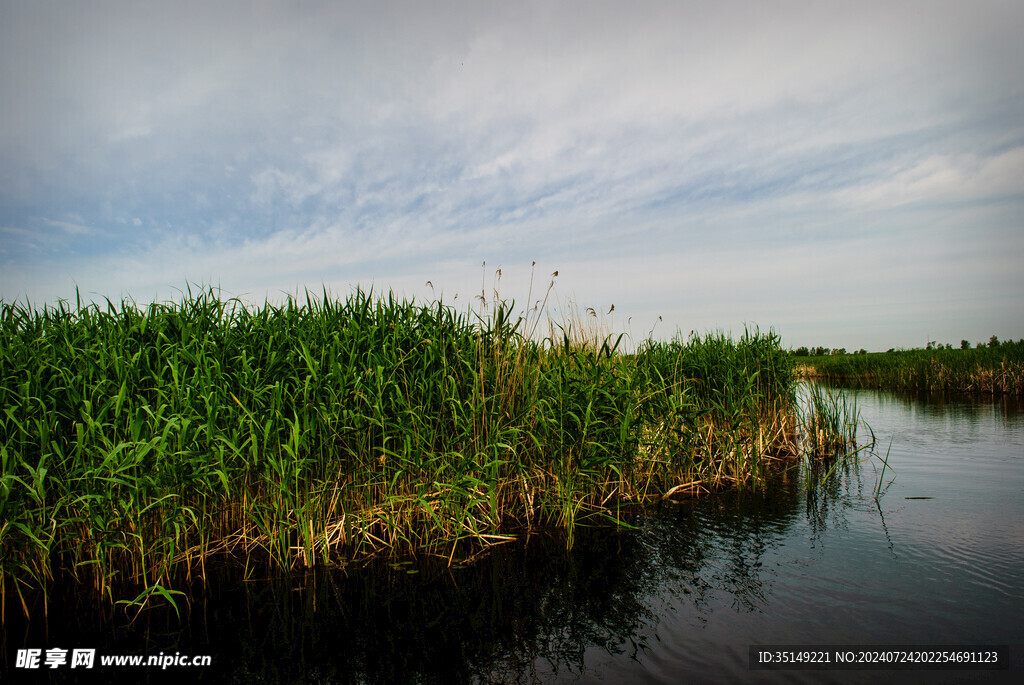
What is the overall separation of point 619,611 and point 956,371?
2507 centimetres

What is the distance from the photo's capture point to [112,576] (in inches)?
185

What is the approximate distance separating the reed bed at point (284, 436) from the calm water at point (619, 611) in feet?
1.48

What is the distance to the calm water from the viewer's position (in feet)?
12.2

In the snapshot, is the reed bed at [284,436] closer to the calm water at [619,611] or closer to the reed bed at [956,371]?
the calm water at [619,611]

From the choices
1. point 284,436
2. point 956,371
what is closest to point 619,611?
point 284,436

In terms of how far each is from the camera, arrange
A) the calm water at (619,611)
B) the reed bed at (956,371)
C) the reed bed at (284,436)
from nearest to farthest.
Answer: the calm water at (619,611) → the reed bed at (284,436) → the reed bed at (956,371)

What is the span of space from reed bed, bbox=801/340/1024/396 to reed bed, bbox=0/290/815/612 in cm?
1542

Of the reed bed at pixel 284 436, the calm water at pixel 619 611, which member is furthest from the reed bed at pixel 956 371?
the reed bed at pixel 284 436

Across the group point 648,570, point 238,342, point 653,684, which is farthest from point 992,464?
point 238,342

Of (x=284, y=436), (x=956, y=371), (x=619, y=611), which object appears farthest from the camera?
(x=956, y=371)

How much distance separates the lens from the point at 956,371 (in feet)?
73.1

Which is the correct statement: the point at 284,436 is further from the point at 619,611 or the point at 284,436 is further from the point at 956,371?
the point at 956,371

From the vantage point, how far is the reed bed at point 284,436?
185 inches

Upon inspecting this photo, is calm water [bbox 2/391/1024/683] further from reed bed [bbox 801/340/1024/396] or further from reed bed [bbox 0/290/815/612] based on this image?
reed bed [bbox 801/340/1024/396]
